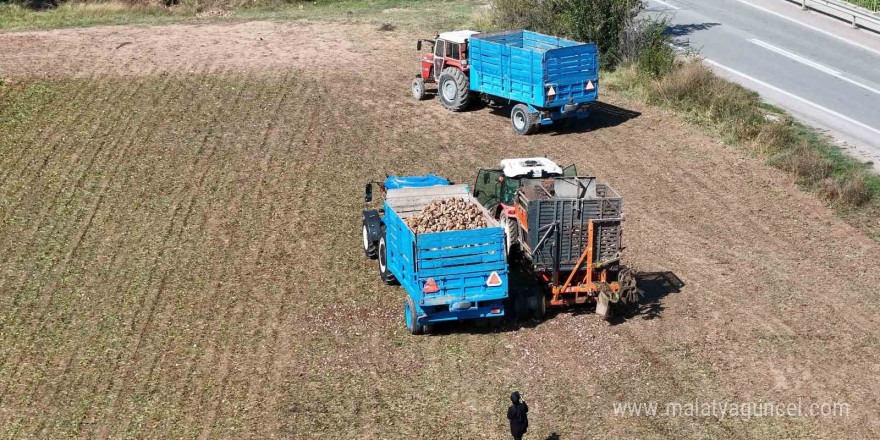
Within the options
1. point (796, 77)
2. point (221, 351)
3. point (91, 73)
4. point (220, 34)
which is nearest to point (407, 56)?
point (220, 34)

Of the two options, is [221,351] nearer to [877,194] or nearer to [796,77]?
[877,194]

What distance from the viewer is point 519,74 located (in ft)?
83.4

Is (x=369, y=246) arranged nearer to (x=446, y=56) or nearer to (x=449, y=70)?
(x=449, y=70)

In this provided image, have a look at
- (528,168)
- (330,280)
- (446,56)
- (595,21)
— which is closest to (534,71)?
(446,56)

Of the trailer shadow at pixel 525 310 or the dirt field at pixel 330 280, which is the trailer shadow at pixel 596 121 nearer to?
the dirt field at pixel 330 280

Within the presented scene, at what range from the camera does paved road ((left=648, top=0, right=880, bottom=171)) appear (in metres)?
26.9

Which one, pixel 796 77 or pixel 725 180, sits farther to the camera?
pixel 796 77

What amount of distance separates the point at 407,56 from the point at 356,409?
67.9 ft

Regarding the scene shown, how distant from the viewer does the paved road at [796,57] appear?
88.1 ft

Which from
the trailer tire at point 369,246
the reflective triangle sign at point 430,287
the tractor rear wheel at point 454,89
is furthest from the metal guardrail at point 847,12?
the reflective triangle sign at point 430,287

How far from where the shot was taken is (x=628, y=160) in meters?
24.3

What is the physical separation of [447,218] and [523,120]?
10533mm

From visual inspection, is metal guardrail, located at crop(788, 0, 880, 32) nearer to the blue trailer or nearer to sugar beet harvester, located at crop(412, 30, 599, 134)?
sugar beet harvester, located at crop(412, 30, 599, 134)

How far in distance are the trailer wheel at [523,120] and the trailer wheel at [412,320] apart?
10.8m
